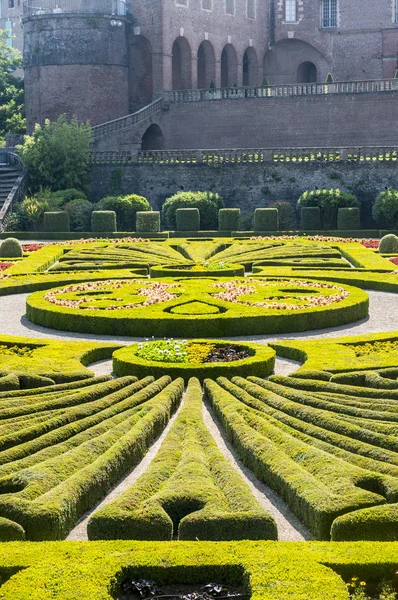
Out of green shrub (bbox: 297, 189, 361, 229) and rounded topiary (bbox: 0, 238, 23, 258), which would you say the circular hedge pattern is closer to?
rounded topiary (bbox: 0, 238, 23, 258)

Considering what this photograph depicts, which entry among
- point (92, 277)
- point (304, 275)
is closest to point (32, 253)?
point (92, 277)

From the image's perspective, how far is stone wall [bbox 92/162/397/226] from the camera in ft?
130

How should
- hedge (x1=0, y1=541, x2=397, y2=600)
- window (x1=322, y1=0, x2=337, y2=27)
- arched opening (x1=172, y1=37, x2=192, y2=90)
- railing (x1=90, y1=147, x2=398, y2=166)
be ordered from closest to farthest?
1. hedge (x1=0, y1=541, x2=397, y2=600)
2. railing (x1=90, y1=147, x2=398, y2=166)
3. arched opening (x1=172, y1=37, x2=192, y2=90)
4. window (x1=322, y1=0, x2=337, y2=27)

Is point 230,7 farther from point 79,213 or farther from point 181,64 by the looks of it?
point 79,213

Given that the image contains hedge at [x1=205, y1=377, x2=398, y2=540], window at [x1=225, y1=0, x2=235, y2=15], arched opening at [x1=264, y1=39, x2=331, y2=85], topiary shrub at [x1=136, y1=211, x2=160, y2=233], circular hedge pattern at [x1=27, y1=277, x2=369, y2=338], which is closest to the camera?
hedge at [x1=205, y1=377, x2=398, y2=540]

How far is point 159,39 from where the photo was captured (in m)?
52.7

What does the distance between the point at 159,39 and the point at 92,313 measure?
3806 centimetres

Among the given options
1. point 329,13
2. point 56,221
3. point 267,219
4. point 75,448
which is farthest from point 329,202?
point 75,448

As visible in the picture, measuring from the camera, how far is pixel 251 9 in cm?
5934

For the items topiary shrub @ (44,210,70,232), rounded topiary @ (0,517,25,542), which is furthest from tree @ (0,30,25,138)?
rounded topiary @ (0,517,25,542)

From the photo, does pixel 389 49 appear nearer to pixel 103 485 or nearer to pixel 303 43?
pixel 303 43

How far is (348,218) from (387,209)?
1.50 m

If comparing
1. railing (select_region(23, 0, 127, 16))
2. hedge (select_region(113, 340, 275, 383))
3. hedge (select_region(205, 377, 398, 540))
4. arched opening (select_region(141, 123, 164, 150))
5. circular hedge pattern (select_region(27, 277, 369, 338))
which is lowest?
hedge (select_region(205, 377, 398, 540))

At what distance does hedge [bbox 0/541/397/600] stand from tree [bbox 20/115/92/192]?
36.9 m
